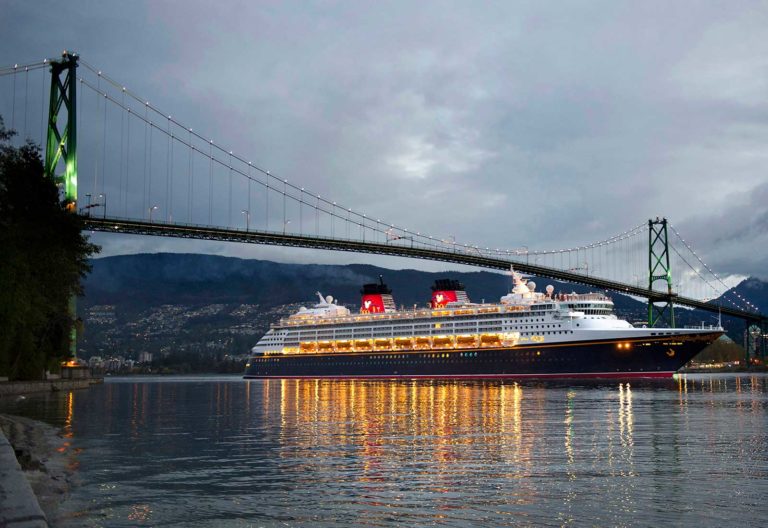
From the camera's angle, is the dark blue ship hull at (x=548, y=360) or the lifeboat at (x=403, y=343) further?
the lifeboat at (x=403, y=343)

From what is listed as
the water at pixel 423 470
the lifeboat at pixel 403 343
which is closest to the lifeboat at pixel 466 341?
the lifeboat at pixel 403 343

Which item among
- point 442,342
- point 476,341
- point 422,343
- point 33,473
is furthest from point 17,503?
point 422,343

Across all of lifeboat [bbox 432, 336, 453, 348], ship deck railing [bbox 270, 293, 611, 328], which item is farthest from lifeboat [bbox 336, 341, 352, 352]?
lifeboat [bbox 432, 336, 453, 348]

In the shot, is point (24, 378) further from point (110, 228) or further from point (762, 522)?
point (762, 522)

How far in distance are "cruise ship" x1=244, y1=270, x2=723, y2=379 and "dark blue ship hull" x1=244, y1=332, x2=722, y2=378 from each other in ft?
0.24

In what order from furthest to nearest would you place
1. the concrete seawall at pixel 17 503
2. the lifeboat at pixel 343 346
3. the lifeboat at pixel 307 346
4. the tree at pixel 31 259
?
1. the lifeboat at pixel 307 346
2. the lifeboat at pixel 343 346
3. the tree at pixel 31 259
4. the concrete seawall at pixel 17 503

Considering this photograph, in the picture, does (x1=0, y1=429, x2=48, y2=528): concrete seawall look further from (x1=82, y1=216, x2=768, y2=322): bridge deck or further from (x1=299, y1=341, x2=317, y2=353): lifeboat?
(x1=299, y1=341, x2=317, y2=353): lifeboat

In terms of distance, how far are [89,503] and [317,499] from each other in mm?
2529

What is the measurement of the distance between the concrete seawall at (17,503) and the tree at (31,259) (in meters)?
19.5

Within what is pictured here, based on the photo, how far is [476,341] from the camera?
68.1 m

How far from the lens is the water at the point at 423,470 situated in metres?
8.38

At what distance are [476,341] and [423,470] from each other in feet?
188

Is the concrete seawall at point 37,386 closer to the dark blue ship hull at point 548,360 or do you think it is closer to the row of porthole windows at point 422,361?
the row of porthole windows at point 422,361

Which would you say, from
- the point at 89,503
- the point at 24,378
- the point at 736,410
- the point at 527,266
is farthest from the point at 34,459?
the point at 527,266
